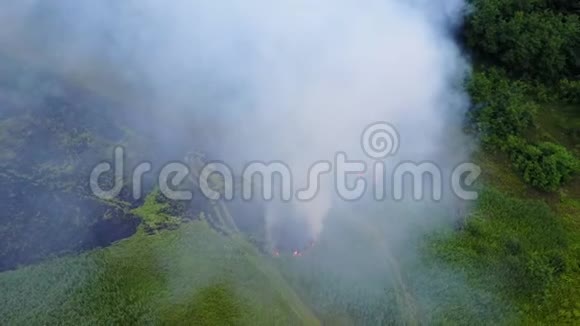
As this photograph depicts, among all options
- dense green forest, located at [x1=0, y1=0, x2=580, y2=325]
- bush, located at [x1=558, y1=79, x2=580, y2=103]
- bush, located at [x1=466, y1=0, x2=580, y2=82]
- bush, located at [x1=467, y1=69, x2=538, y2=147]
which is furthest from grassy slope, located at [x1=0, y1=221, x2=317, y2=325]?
bush, located at [x1=558, y1=79, x2=580, y2=103]

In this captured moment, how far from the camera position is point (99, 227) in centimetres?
1510

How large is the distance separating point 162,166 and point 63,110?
397 centimetres

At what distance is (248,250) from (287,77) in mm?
5412

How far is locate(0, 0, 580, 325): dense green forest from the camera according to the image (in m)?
13.3

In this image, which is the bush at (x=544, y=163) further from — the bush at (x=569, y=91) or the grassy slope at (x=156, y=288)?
the grassy slope at (x=156, y=288)

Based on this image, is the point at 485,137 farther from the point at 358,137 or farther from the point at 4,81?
the point at 4,81

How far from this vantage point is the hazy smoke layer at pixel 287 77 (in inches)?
666

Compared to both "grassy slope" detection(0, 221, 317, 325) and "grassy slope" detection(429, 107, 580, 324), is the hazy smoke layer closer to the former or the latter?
"grassy slope" detection(429, 107, 580, 324)

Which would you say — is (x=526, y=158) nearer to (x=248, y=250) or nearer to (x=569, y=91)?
(x=569, y=91)

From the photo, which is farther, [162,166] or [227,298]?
[162,166]

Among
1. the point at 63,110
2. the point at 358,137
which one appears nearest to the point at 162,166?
the point at 63,110

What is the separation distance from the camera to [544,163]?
17234 millimetres

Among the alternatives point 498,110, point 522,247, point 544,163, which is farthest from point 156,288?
point 498,110

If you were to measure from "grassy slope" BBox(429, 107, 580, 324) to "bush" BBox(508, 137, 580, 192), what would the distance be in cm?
27
